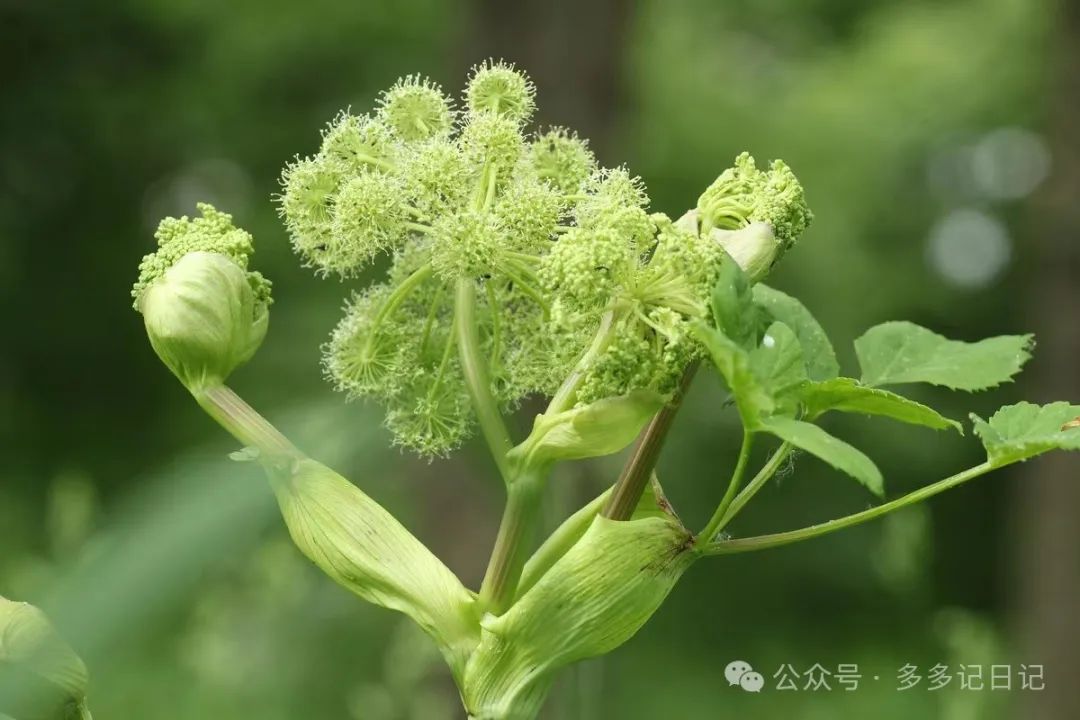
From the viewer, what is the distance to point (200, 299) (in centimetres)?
78

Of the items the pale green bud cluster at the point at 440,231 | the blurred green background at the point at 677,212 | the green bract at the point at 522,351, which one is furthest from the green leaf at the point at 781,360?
the blurred green background at the point at 677,212

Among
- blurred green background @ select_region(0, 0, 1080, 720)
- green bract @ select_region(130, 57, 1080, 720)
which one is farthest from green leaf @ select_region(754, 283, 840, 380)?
blurred green background @ select_region(0, 0, 1080, 720)

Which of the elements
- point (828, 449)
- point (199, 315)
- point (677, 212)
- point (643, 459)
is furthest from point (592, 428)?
point (677, 212)

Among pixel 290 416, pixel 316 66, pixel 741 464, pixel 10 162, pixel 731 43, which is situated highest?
pixel 731 43

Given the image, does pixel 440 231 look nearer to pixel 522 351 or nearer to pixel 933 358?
pixel 522 351

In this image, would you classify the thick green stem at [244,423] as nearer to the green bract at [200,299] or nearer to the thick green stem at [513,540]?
the green bract at [200,299]

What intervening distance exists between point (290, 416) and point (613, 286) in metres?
0.25

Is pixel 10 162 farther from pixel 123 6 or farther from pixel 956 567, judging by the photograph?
pixel 956 567

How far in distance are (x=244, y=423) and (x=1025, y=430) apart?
477 mm

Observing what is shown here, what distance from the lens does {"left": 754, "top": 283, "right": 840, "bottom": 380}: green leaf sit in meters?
0.82

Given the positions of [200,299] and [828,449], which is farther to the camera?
[200,299]

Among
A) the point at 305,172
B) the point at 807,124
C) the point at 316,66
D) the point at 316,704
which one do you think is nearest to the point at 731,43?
the point at 807,124

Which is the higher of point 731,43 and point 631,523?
point 731,43

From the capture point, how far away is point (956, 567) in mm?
10922
